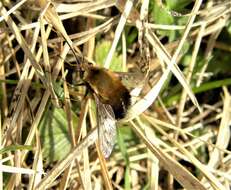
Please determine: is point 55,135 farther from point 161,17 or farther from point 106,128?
point 161,17

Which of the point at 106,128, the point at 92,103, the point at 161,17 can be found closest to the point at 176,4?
the point at 161,17

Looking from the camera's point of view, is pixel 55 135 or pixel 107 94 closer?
pixel 107 94

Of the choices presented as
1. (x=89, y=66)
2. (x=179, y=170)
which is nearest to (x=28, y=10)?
(x=89, y=66)

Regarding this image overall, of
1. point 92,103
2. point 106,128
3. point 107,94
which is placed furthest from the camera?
point 92,103

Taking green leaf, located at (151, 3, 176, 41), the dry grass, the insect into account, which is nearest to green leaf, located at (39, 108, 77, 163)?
the dry grass

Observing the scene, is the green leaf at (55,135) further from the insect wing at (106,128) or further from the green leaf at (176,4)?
the green leaf at (176,4)

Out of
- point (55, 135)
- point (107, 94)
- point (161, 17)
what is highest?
point (161, 17)

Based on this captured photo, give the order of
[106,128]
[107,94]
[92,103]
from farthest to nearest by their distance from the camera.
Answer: [92,103] → [107,94] → [106,128]

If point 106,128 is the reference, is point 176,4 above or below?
above

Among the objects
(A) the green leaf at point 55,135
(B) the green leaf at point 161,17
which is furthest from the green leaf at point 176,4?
(A) the green leaf at point 55,135
